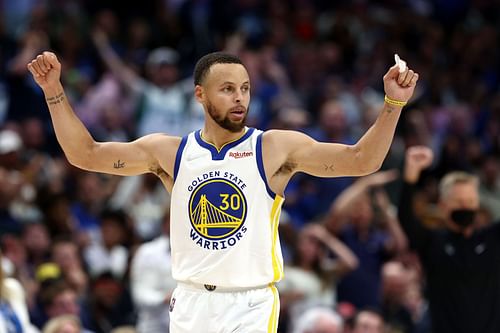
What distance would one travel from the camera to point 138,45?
1541 centimetres

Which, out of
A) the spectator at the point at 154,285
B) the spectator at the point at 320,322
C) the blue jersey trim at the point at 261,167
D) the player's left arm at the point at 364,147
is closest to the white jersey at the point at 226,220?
the blue jersey trim at the point at 261,167

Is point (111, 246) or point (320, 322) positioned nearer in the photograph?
point (320, 322)

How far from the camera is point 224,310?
243 inches

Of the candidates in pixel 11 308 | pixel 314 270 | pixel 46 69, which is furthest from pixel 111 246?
pixel 46 69

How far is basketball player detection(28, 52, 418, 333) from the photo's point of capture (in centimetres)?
618

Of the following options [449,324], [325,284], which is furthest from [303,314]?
[449,324]

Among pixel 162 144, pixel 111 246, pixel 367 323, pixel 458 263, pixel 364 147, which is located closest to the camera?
pixel 364 147

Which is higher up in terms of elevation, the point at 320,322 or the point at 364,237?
the point at 364,237

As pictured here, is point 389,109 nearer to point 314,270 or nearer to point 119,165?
point 119,165

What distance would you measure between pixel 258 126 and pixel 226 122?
7683 mm

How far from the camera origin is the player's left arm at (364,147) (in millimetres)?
5934

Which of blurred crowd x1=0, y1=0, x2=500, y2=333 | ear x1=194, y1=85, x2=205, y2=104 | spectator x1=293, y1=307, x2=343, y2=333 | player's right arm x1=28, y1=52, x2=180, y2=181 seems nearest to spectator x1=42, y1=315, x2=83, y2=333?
blurred crowd x1=0, y1=0, x2=500, y2=333

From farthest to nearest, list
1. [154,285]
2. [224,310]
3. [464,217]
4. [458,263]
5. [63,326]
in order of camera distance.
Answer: [154,285], [63,326], [464,217], [458,263], [224,310]

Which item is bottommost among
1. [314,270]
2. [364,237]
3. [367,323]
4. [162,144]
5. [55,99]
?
[367,323]
